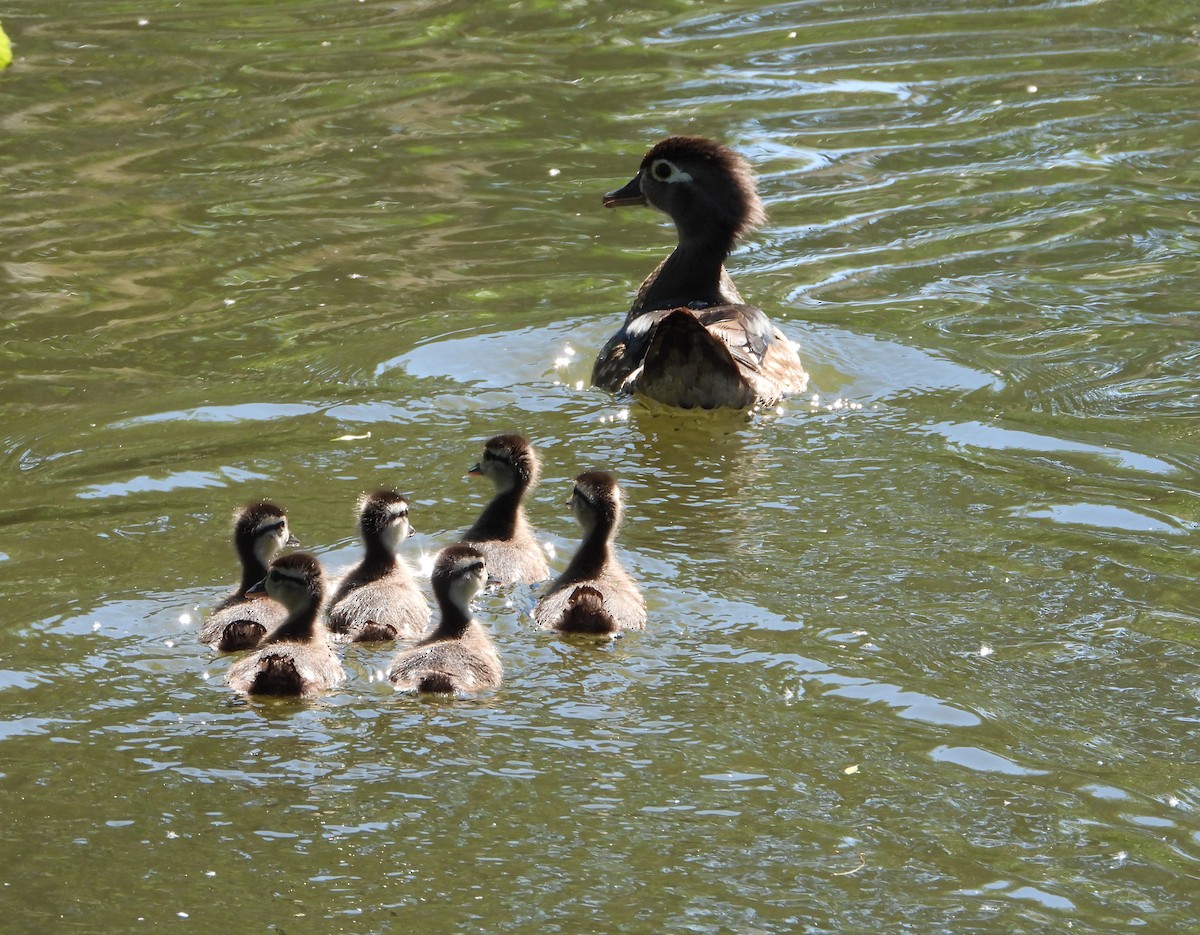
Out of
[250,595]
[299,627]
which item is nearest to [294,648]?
[299,627]

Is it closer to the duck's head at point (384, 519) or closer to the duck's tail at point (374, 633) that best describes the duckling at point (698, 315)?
the duck's head at point (384, 519)

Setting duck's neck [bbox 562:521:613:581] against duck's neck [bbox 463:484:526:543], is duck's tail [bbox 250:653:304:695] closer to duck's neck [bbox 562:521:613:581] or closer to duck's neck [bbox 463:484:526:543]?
duck's neck [bbox 562:521:613:581]

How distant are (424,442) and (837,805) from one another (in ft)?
13.4

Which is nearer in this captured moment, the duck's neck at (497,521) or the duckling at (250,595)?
the duckling at (250,595)

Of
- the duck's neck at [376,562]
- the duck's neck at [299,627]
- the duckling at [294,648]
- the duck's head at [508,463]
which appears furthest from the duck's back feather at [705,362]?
the duck's neck at [299,627]

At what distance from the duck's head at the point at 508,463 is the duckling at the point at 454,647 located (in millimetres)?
981

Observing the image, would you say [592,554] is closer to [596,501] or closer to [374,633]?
[596,501]

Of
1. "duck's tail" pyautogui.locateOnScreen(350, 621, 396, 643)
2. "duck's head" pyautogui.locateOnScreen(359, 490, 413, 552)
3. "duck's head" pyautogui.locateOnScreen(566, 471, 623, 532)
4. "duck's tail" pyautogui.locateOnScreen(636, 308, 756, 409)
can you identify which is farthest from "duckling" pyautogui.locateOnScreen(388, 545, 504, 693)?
"duck's tail" pyautogui.locateOnScreen(636, 308, 756, 409)

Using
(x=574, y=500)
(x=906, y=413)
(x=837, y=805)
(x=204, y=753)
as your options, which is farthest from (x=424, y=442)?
(x=837, y=805)

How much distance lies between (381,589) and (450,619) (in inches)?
25.0

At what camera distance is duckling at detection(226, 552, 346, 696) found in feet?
21.0

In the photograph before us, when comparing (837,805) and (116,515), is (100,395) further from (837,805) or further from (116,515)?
(837,805)

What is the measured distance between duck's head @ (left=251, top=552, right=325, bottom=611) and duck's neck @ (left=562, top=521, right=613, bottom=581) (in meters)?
1.09

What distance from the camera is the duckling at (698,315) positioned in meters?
9.70
